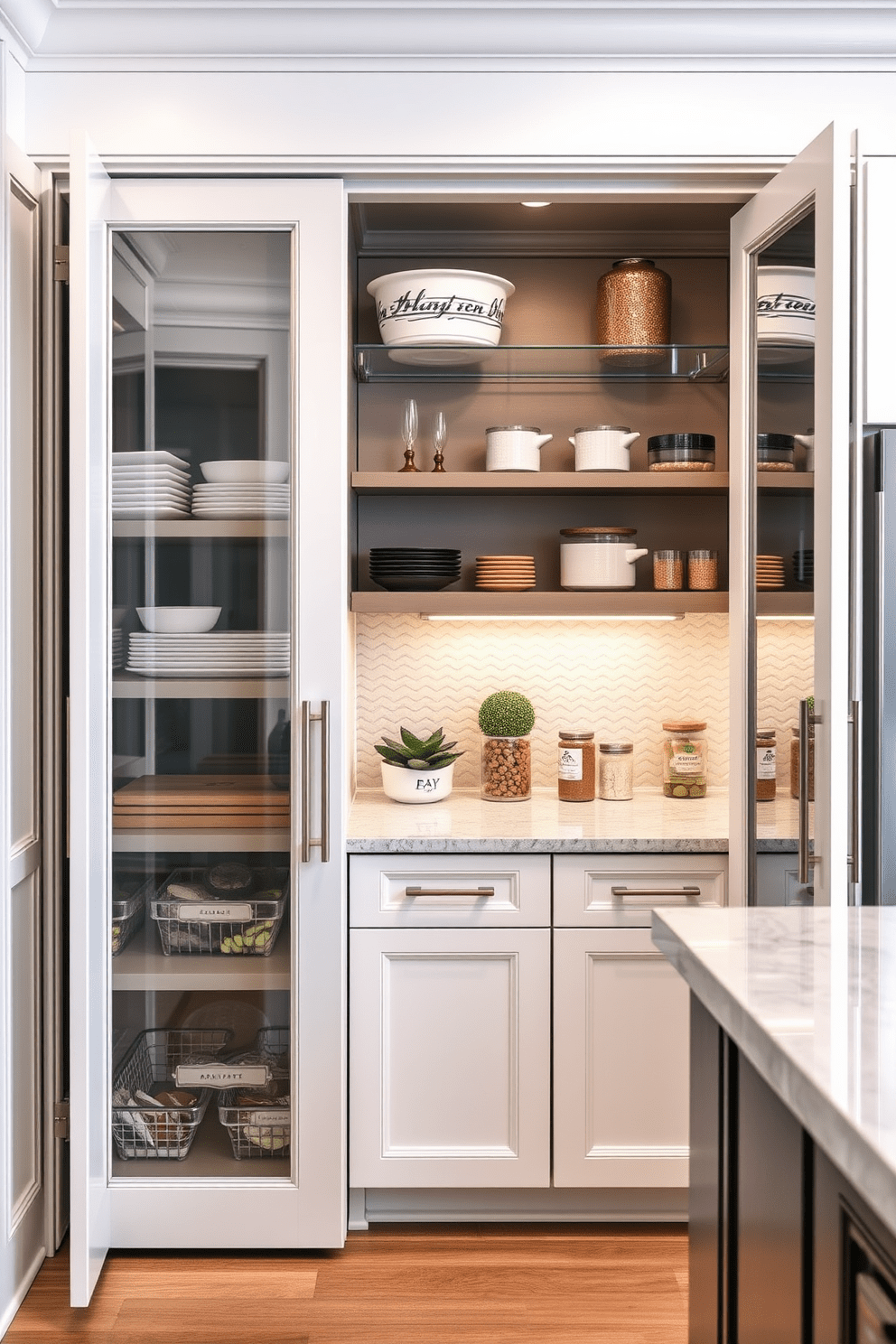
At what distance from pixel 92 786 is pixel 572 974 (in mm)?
1094

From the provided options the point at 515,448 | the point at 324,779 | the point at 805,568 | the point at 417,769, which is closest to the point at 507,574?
the point at 515,448

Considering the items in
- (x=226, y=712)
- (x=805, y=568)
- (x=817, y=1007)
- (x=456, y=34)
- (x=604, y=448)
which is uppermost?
(x=456, y=34)

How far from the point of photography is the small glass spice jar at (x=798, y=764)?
6.36 feet

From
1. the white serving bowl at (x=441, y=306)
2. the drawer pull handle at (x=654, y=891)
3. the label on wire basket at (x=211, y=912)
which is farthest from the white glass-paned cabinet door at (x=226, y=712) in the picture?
the drawer pull handle at (x=654, y=891)

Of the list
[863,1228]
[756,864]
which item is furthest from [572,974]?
[863,1228]

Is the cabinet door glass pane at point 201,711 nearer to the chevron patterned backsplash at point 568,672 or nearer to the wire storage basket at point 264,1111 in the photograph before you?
the wire storage basket at point 264,1111

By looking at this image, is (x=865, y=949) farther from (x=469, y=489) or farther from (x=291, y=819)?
(x=469, y=489)

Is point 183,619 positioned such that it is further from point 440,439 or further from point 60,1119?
point 60,1119

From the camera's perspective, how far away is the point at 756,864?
2.23m

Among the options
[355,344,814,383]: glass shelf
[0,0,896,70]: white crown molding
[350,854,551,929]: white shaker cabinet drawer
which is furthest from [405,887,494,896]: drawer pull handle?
[0,0,896,70]: white crown molding

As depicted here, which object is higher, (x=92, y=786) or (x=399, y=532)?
(x=399, y=532)

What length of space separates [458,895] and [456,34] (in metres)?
1.77

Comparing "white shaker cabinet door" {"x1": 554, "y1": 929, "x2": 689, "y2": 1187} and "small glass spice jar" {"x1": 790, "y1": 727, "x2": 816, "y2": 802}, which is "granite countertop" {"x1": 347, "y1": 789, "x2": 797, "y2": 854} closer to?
"small glass spice jar" {"x1": 790, "y1": 727, "x2": 816, "y2": 802}

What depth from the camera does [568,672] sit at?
9.71 ft
